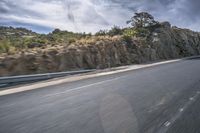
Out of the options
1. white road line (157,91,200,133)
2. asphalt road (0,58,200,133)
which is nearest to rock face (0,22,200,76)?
asphalt road (0,58,200,133)

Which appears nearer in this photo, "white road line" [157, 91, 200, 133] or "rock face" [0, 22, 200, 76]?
"white road line" [157, 91, 200, 133]

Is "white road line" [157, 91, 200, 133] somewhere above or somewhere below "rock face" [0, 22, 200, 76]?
below

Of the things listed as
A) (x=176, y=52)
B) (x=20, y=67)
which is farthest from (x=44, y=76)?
(x=176, y=52)

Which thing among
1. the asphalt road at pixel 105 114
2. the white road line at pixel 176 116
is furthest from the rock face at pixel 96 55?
the white road line at pixel 176 116

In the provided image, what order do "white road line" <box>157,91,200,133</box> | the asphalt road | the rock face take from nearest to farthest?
"white road line" <box>157,91,200,133</box>
the asphalt road
the rock face

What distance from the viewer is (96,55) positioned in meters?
34.0

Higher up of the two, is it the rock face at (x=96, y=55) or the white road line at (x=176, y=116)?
the rock face at (x=96, y=55)

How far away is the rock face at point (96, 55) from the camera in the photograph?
22922mm

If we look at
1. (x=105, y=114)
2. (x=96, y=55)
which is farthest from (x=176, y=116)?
(x=96, y=55)

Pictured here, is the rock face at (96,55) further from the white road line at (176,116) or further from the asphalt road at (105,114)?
the white road line at (176,116)

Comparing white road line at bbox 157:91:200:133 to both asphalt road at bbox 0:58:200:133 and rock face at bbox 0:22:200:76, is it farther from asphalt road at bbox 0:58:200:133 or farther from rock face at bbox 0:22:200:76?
rock face at bbox 0:22:200:76

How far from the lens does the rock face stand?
75.2 feet

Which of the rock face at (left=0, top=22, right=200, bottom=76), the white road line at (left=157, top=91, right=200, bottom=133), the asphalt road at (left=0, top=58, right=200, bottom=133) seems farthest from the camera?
the rock face at (left=0, top=22, right=200, bottom=76)

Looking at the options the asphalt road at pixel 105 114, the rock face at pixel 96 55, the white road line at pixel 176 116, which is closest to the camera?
the white road line at pixel 176 116
